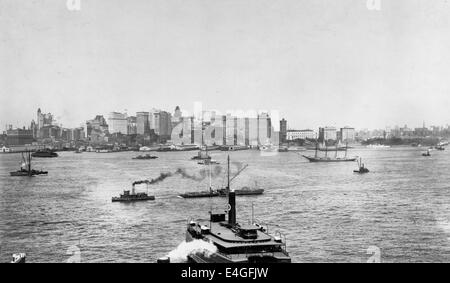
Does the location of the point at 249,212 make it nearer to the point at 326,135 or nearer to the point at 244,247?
the point at 244,247

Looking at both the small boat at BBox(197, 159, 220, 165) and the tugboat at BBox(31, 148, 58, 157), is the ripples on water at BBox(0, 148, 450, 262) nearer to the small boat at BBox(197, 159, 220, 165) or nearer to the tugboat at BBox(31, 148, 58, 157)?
the small boat at BBox(197, 159, 220, 165)

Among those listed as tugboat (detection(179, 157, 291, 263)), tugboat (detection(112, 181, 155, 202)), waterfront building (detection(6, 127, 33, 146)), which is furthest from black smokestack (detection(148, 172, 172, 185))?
tugboat (detection(179, 157, 291, 263))

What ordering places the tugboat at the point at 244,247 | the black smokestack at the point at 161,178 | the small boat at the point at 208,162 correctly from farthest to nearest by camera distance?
the small boat at the point at 208,162 < the black smokestack at the point at 161,178 < the tugboat at the point at 244,247

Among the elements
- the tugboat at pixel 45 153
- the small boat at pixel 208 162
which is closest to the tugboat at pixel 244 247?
the small boat at pixel 208 162

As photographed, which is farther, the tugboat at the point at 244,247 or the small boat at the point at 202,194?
the small boat at the point at 202,194

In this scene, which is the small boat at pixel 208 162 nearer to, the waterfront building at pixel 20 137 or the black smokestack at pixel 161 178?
the black smokestack at pixel 161 178

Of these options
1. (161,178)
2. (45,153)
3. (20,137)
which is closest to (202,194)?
(161,178)

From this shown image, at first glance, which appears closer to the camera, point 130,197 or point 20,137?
point 130,197
